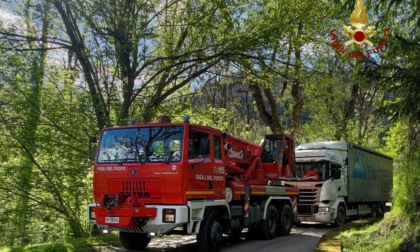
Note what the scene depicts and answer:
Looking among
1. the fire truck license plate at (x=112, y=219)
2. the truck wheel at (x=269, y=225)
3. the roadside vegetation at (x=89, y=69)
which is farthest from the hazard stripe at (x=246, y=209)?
the roadside vegetation at (x=89, y=69)

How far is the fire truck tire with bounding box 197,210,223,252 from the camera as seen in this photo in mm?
9750

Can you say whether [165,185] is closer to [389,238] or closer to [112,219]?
[112,219]

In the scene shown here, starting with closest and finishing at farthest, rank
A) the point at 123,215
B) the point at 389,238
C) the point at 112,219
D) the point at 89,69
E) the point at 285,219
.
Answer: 1. the point at 389,238
2. the point at 123,215
3. the point at 112,219
4. the point at 285,219
5. the point at 89,69

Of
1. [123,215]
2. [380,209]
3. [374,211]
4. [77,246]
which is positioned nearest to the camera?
[123,215]

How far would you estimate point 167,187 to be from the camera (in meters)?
9.32

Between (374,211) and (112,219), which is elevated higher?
(112,219)

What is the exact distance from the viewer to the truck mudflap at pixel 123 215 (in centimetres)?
907

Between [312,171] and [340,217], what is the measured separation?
212cm

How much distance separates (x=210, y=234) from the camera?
9.96 metres

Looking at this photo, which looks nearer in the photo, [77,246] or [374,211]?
[77,246]

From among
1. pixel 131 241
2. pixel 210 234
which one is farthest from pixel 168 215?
pixel 131 241

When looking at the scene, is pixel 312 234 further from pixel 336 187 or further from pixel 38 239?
pixel 38 239

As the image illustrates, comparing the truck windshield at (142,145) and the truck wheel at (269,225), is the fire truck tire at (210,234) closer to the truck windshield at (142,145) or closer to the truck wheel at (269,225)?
the truck windshield at (142,145)

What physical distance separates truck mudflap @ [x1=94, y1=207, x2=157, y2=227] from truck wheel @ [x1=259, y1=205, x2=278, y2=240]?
4.88 m
